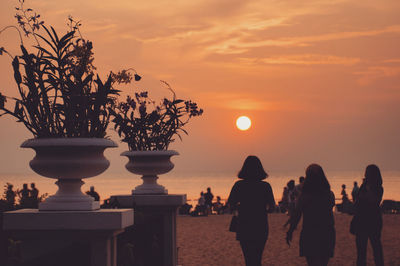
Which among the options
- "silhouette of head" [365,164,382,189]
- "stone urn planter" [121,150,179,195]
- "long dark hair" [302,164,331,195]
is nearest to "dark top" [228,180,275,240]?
"long dark hair" [302,164,331,195]

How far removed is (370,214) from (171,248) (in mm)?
3146

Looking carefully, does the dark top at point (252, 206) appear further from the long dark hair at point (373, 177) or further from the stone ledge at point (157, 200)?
the long dark hair at point (373, 177)

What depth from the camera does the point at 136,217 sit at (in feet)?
23.1

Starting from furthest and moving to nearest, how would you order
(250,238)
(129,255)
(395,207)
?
(395,207), (250,238), (129,255)

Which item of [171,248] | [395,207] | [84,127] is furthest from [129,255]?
[395,207]

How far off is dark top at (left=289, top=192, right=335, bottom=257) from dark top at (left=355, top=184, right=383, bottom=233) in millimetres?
1763

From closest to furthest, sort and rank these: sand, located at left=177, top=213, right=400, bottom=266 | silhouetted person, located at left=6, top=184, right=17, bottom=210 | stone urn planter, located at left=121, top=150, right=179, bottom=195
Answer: silhouetted person, located at left=6, top=184, right=17, bottom=210 < stone urn planter, located at left=121, top=150, right=179, bottom=195 < sand, located at left=177, top=213, right=400, bottom=266

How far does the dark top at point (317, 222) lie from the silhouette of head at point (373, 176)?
1.62m

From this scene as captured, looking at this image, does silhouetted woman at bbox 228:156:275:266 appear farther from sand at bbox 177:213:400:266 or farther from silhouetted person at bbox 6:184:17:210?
sand at bbox 177:213:400:266

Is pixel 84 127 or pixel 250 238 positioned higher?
pixel 84 127

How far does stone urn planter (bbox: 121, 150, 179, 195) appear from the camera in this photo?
8804 millimetres

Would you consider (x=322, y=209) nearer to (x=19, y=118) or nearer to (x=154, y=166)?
(x=154, y=166)

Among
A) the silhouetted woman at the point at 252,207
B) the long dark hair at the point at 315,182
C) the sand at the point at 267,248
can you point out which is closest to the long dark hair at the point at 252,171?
the silhouetted woman at the point at 252,207

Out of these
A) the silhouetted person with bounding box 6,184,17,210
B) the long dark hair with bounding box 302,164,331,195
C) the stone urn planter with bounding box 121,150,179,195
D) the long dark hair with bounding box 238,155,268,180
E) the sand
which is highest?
the stone urn planter with bounding box 121,150,179,195
